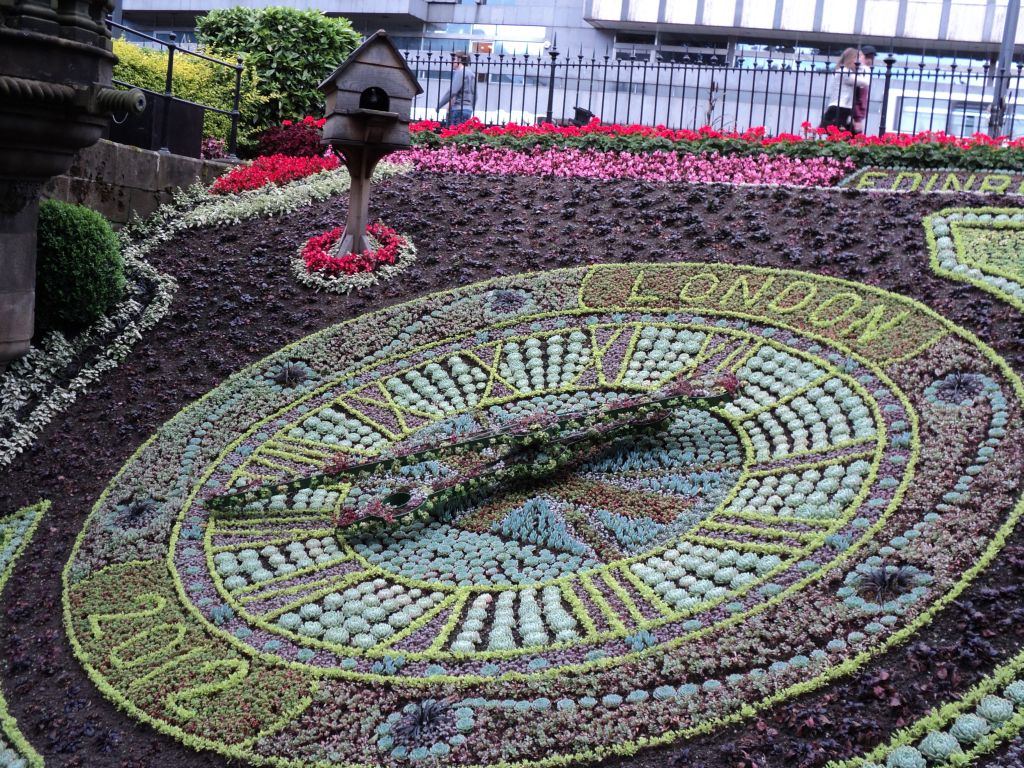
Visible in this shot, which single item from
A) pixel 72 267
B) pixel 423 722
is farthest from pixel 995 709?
pixel 72 267

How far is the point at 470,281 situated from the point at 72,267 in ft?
11.9

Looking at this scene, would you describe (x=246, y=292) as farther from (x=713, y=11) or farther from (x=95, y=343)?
(x=713, y=11)

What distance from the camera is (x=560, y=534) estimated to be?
259 inches

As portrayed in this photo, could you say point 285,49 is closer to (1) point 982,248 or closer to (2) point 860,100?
(2) point 860,100

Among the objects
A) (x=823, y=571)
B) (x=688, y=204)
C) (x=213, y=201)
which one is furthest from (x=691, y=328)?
(x=213, y=201)

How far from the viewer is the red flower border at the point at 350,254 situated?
33.3 feet

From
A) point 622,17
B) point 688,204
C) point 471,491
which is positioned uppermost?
point 622,17

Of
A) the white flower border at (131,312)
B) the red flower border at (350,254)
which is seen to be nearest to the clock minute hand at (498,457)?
the white flower border at (131,312)

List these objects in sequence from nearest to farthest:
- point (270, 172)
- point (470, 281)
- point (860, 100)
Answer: point (470, 281) → point (270, 172) → point (860, 100)

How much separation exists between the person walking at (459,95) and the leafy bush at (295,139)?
2801 mm

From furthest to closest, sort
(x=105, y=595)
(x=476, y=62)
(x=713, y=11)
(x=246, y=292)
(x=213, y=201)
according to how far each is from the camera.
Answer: (x=713, y=11)
(x=476, y=62)
(x=213, y=201)
(x=246, y=292)
(x=105, y=595)

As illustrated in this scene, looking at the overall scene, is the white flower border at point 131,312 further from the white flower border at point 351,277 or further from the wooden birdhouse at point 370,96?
the wooden birdhouse at point 370,96

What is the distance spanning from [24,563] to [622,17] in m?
26.0

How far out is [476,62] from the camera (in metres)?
16.2
